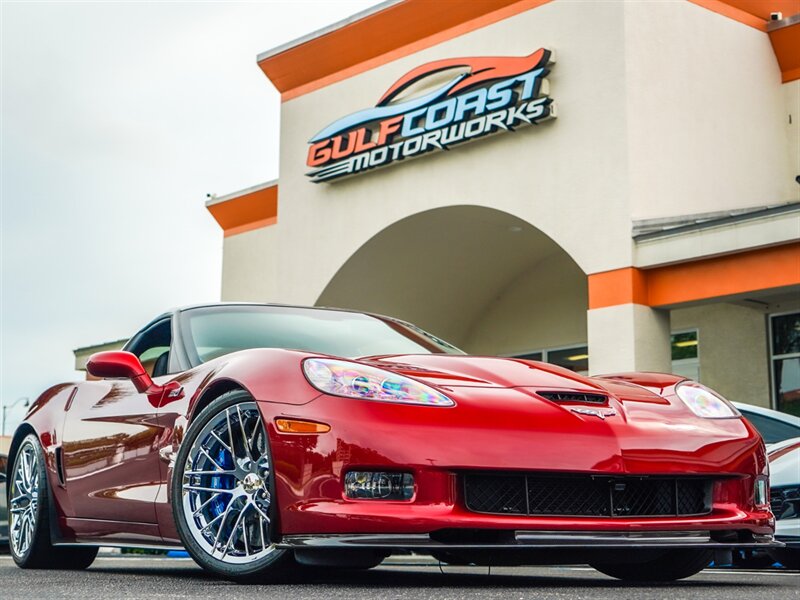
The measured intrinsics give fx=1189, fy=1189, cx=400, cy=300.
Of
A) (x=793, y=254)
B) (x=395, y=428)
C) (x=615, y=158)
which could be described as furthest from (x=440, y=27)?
(x=395, y=428)

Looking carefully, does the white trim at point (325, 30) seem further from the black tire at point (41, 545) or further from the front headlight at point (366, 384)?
the front headlight at point (366, 384)

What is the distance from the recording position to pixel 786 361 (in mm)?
17484

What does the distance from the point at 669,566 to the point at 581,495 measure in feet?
3.45

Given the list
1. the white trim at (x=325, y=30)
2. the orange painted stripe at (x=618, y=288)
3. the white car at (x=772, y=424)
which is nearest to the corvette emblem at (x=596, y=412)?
the white car at (x=772, y=424)

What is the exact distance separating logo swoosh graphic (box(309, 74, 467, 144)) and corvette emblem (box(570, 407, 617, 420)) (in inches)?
553

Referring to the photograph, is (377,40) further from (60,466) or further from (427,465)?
(427,465)

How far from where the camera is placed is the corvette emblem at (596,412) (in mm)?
4312

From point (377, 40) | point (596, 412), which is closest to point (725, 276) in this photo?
point (377, 40)

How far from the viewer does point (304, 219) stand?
68.7ft

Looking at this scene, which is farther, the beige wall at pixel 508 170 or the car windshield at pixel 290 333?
the beige wall at pixel 508 170

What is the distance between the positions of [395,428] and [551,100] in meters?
13.3

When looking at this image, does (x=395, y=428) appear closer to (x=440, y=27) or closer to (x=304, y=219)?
(x=440, y=27)

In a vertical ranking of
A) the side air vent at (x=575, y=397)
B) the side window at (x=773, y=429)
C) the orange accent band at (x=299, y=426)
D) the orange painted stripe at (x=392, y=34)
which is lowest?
the orange accent band at (x=299, y=426)

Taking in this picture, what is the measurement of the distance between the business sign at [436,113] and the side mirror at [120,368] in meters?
12.3
